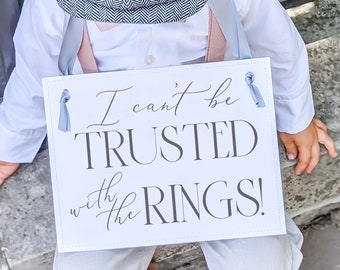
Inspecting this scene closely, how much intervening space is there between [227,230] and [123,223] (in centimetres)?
17

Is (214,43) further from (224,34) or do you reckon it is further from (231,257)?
(231,257)

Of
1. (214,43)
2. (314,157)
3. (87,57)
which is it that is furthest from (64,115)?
(314,157)

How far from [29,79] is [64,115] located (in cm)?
14

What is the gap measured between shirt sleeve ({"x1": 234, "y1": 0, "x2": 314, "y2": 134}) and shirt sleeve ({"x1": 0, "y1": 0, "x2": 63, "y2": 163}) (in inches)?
11.9

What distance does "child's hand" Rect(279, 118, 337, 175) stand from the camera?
5.36 ft

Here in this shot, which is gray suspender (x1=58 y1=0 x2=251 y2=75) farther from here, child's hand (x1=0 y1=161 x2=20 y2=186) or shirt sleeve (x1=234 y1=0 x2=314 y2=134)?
child's hand (x1=0 y1=161 x2=20 y2=186)

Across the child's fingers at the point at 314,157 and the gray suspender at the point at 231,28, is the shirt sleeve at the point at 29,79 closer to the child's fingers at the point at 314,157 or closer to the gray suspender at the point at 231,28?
the gray suspender at the point at 231,28

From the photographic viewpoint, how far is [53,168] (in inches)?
57.2

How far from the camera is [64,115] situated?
1.42 m

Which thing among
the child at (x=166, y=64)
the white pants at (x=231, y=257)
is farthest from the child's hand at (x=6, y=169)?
the white pants at (x=231, y=257)

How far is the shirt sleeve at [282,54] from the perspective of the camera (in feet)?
4.85

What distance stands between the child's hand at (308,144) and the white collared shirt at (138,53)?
0.11ft

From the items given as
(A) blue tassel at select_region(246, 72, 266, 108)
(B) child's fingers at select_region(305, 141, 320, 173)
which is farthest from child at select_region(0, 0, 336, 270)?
(A) blue tassel at select_region(246, 72, 266, 108)

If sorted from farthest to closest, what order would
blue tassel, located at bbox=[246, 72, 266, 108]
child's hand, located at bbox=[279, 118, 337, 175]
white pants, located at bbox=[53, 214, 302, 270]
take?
child's hand, located at bbox=[279, 118, 337, 175], white pants, located at bbox=[53, 214, 302, 270], blue tassel, located at bbox=[246, 72, 266, 108]
